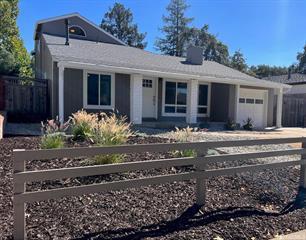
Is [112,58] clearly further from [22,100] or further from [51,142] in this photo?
[51,142]

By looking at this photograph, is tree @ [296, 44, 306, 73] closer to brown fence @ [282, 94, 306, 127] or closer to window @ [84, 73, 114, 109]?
brown fence @ [282, 94, 306, 127]

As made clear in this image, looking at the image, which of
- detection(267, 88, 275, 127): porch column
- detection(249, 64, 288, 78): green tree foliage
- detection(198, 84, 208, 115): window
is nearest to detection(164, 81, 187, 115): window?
detection(198, 84, 208, 115): window

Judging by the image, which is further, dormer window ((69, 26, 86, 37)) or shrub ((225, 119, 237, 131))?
dormer window ((69, 26, 86, 37))

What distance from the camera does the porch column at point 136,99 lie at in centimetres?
1616

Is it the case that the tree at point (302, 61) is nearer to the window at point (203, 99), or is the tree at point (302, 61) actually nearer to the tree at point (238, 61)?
the tree at point (238, 61)

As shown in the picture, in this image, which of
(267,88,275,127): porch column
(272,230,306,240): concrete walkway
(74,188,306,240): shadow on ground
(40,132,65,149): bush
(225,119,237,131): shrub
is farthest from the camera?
(267,88,275,127): porch column

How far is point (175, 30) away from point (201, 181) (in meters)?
51.0

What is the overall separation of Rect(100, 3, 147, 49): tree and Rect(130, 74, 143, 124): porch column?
41.5 meters

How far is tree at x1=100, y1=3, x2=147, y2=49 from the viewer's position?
56812 mm

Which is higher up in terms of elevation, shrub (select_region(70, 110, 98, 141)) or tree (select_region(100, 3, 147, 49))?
tree (select_region(100, 3, 147, 49))

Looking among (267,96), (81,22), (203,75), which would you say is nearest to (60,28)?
(81,22)

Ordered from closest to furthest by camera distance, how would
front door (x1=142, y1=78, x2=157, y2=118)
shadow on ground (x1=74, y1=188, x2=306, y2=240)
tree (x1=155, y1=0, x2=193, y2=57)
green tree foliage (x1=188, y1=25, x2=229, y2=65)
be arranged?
shadow on ground (x1=74, y1=188, x2=306, y2=240), front door (x1=142, y1=78, x2=157, y2=118), tree (x1=155, y1=0, x2=193, y2=57), green tree foliage (x1=188, y1=25, x2=229, y2=65)

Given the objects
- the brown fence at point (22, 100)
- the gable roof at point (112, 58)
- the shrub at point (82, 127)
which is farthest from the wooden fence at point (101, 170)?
the brown fence at point (22, 100)

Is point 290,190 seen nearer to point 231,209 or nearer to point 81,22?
point 231,209
